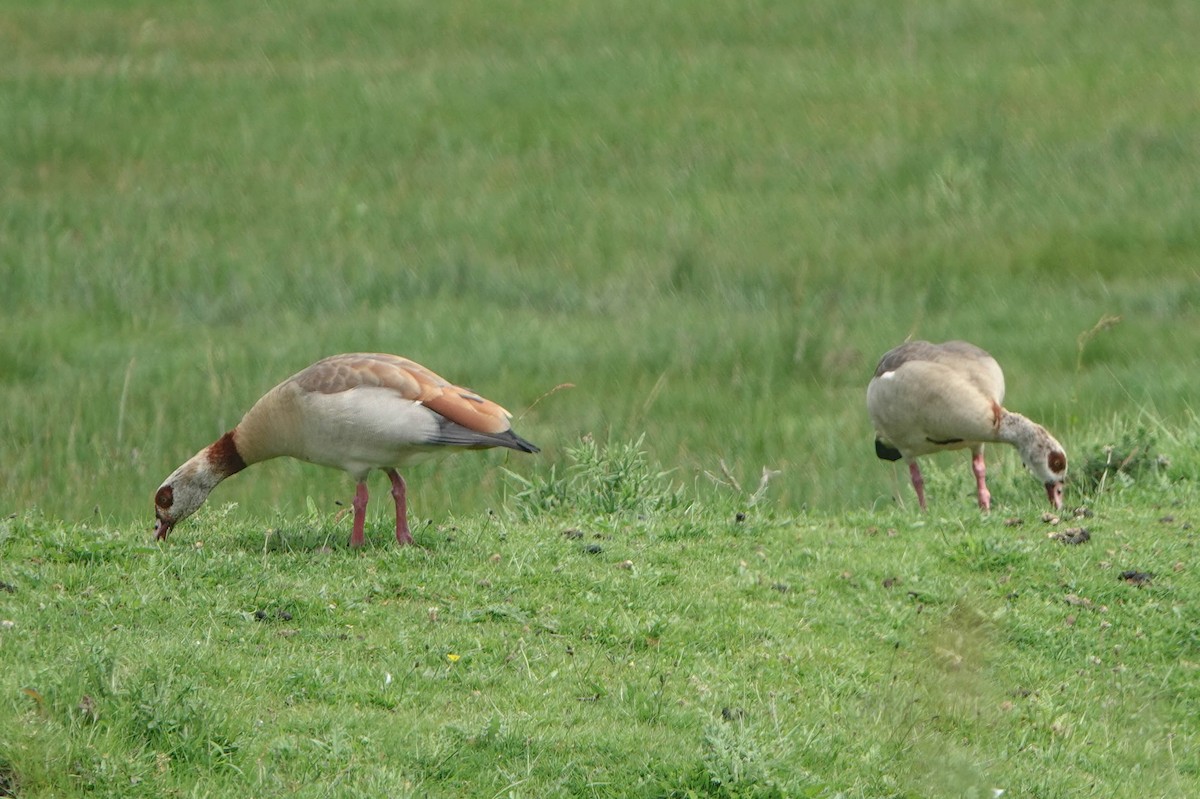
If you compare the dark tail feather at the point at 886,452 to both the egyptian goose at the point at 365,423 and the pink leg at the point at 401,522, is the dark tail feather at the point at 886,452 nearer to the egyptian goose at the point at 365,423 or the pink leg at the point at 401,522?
the egyptian goose at the point at 365,423

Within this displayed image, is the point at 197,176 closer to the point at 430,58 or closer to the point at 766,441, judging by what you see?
the point at 430,58

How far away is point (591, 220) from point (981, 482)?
7.71 m

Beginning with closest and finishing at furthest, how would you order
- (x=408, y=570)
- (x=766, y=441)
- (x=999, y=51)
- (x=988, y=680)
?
(x=988, y=680) → (x=408, y=570) → (x=766, y=441) → (x=999, y=51)

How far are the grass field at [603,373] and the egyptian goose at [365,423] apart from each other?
28cm

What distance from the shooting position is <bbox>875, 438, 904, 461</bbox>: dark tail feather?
9484mm

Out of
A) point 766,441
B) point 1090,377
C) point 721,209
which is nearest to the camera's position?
point 766,441

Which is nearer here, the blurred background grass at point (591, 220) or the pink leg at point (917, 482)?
the pink leg at point (917, 482)

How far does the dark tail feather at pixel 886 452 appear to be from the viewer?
9.48m

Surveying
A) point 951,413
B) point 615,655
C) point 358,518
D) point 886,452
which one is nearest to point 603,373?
point 886,452

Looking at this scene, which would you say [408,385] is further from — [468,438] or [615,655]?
[615,655]

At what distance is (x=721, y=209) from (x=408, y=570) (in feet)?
32.5

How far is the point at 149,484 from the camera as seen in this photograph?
9.12m

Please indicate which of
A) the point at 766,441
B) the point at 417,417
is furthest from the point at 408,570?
the point at 766,441

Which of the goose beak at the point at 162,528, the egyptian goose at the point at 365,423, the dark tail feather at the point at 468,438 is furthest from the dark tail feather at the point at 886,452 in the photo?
the goose beak at the point at 162,528
